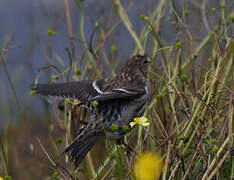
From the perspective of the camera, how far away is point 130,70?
3188 millimetres

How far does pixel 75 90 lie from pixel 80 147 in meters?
0.38

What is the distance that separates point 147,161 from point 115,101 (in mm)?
1395

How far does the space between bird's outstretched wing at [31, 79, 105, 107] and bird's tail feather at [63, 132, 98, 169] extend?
0.75 feet

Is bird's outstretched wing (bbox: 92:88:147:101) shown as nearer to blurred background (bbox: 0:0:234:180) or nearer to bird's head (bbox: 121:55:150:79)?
bird's head (bbox: 121:55:150:79)

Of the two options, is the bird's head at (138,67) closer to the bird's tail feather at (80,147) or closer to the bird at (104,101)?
the bird at (104,101)

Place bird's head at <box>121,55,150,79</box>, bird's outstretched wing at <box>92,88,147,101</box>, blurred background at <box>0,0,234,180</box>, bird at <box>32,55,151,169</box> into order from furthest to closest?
blurred background at <box>0,0,234,180</box>, bird's head at <box>121,55,150,79</box>, bird at <box>32,55,151,169</box>, bird's outstretched wing at <box>92,88,147,101</box>

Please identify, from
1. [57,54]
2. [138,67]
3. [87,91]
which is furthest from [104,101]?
[57,54]

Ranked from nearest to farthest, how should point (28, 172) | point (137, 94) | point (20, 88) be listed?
point (137, 94)
point (28, 172)
point (20, 88)

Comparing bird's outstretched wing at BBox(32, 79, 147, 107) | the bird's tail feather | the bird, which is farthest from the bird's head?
the bird's tail feather

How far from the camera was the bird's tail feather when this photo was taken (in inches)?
112

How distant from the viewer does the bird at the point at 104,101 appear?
2.83 m

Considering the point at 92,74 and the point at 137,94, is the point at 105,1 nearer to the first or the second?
the point at 92,74

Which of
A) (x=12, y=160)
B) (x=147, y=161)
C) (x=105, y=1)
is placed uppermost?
(x=105, y=1)

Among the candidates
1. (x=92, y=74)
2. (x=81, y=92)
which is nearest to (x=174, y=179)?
(x=81, y=92)
